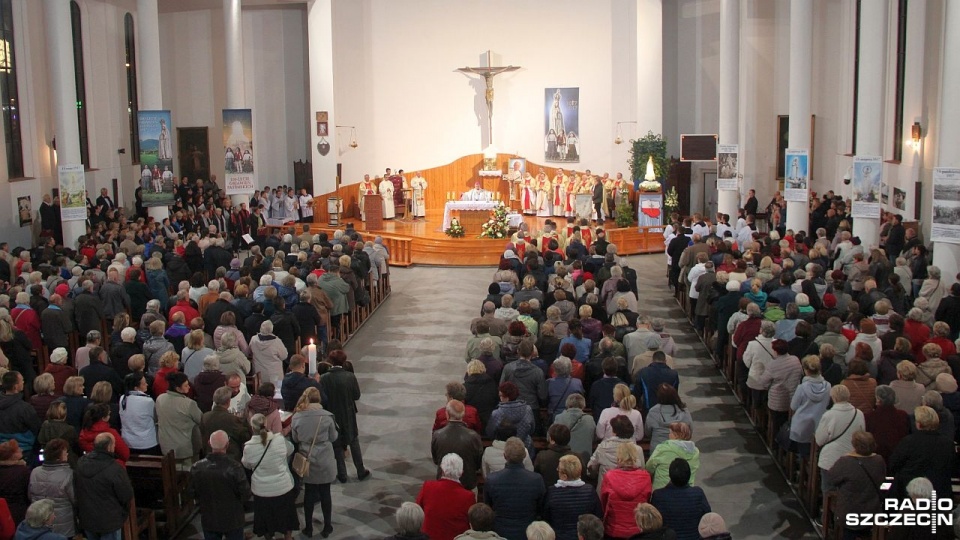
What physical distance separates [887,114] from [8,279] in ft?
54.9

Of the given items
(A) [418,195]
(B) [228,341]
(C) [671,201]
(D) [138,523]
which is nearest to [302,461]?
(D) [138,523]

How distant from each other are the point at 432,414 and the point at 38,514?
6.21 meters

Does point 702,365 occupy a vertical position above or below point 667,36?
below

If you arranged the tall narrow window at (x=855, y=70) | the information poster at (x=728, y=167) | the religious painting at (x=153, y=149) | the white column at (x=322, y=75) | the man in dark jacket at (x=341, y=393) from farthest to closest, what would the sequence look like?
the white column at (x=322, y=75)
the tall narrow window at (x=855, y=70)
the information poster at (x=728, y=167)
the religious painting at (x=153, y=149)
the man in dark jacket at (x=341, y=393)

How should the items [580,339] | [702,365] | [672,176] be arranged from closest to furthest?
[580,339] < [702,365] < [672,176]

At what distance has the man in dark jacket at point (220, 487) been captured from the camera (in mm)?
8055

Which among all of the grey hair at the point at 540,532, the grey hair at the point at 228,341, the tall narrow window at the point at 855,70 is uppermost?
the tall narrow window at the point at 855,70

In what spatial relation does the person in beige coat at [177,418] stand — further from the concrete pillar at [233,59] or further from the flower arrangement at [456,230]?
the concrete pillar at [233,59]

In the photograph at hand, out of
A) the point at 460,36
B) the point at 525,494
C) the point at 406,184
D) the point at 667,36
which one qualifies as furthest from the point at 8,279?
the point at 667,36

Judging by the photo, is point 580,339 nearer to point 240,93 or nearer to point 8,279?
point 8,279

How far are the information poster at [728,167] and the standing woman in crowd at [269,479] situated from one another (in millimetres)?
15662

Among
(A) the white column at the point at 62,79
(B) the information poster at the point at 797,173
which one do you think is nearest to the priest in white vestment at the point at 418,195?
(A) the white column at the point at 62,79

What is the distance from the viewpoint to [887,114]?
20641 mm

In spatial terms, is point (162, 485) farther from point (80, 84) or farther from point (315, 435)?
point (80, 84)
